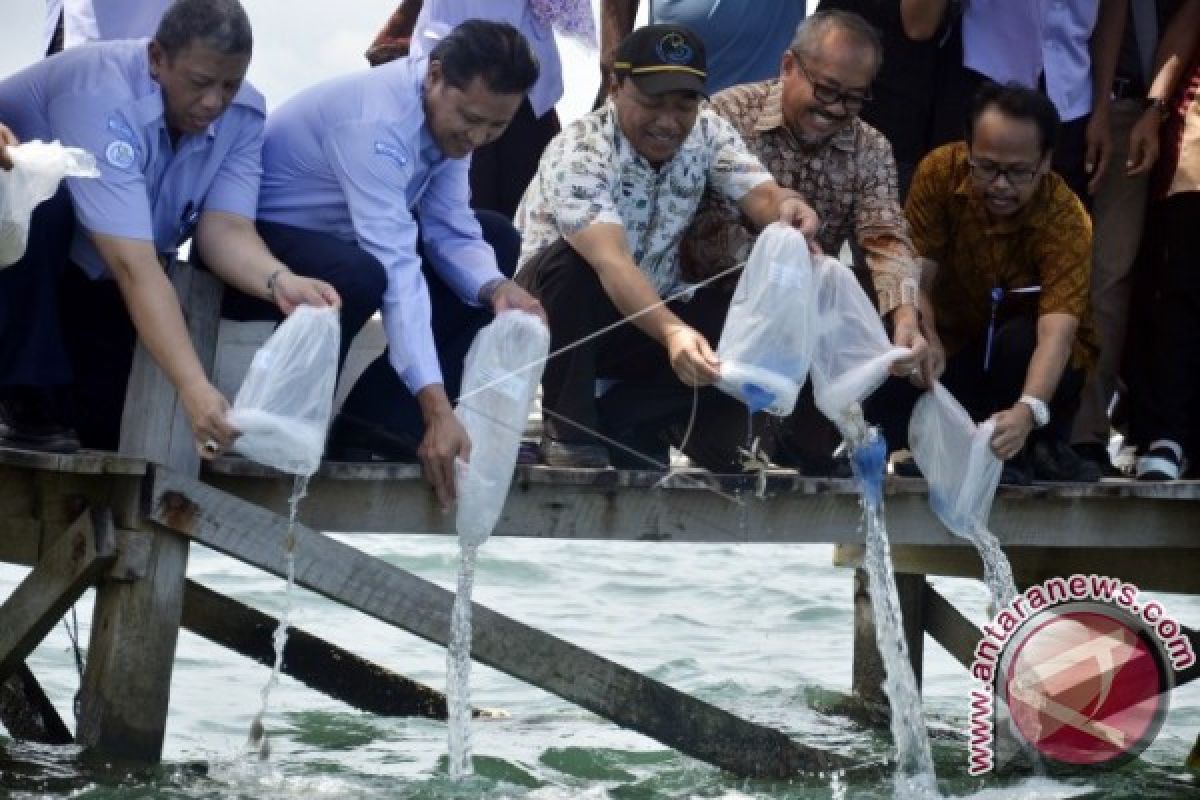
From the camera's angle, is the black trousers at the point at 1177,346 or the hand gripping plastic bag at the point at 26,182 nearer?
the hand gripping plastic bag at the point at 26,182

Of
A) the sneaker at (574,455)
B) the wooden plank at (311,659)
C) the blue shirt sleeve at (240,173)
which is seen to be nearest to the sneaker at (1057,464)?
the sneaker at (574,455)

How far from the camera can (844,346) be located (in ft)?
22.8

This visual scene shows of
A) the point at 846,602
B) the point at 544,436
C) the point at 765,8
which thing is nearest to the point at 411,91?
the point at 544,436

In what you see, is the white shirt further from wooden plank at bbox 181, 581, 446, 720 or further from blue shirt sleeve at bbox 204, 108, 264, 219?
wooden plank at bbox 181, 581, 446, 720

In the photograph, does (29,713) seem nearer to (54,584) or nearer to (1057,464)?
(54,584)

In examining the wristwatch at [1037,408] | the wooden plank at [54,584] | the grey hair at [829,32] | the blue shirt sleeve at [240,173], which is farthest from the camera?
the wristwatch at [1037,408]

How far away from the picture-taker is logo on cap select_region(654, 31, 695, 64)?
6.90m

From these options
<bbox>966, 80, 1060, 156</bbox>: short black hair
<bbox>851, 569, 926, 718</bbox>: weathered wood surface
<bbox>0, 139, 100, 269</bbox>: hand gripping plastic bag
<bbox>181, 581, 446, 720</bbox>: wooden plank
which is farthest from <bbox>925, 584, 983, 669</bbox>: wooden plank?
<bbox>0, 139, 100, 269</bbox>: hand gripping plastic bag

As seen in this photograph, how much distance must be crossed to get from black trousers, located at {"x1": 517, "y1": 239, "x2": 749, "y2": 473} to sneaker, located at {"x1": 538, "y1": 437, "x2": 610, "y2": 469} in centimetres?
2

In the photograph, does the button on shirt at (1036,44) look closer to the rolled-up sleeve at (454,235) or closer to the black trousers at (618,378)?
the black trousers at (618,378)

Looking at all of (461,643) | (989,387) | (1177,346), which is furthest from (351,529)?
(1177,346)

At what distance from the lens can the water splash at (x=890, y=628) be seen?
7.04m

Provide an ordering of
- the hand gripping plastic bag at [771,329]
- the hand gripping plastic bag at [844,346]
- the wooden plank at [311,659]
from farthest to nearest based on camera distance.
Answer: the wooden plank at [311,659], the hand gripping plastic bag at [844,346], the hand gripping plastic bag at [771,329]

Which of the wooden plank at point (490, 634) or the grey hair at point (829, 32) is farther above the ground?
the grey hair at point (829, 32)
